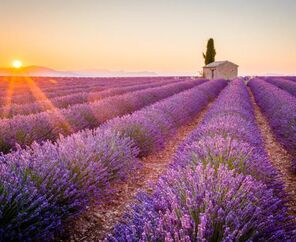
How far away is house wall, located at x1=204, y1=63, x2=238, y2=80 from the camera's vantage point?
3653 cm

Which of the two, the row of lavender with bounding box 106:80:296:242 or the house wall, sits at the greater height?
the house wall

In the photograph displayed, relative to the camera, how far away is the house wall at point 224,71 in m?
36.5

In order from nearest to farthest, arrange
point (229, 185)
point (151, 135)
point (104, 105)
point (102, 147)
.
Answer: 1. point (229, 185)
2. point (102, 147)
3. point (151, 135)
4. point (104, 105)

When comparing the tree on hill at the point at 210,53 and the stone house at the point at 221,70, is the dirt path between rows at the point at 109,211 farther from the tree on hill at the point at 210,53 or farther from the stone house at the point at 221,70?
the tree on hill at the point at 210,53

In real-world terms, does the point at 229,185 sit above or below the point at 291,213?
above

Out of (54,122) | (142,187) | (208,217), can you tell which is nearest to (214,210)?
(208,217)

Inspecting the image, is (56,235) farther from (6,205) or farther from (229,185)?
(229,185)

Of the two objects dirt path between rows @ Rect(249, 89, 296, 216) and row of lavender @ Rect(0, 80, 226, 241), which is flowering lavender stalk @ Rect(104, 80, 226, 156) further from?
dirt path between rows @ Rect(249, 89, 296, 216)

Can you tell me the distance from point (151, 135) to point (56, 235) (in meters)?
2.83

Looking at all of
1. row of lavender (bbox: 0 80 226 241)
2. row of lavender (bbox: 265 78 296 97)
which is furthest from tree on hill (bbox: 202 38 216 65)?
row of lavender (bbox: 0 80 226 241)

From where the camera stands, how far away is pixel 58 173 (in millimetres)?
2600

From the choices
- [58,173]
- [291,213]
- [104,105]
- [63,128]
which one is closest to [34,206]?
[58,173]

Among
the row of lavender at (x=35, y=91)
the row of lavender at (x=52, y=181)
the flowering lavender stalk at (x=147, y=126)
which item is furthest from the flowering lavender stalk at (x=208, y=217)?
the row of lavender at (x=35, y=91)

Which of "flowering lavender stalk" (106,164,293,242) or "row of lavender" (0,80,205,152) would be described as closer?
"flowering lavender stalk" (106,164,293,242)
